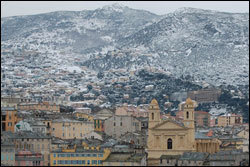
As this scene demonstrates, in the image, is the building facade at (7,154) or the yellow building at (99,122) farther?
the yellow building at (99,122)

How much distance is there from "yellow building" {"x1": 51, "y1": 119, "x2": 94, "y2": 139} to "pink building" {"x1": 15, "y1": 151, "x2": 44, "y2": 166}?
1233 inches

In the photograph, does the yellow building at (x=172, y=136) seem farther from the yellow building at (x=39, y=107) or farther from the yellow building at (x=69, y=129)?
the yellow building at (x=39, y=107)

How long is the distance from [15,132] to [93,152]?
840 inches

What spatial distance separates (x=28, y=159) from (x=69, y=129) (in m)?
36.8

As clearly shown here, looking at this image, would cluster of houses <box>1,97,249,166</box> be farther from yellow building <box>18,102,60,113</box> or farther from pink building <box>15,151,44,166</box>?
yellow building <box>18,102,60,113</box>

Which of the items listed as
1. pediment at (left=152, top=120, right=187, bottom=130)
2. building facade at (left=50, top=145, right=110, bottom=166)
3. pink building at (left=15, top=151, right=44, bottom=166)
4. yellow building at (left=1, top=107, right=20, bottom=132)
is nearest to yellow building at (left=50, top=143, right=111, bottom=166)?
building facade at (left=50, top=145, right=110, bottom=166)

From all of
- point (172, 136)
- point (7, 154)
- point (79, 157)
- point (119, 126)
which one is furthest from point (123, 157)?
point (119, 126)

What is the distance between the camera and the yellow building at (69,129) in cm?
14962

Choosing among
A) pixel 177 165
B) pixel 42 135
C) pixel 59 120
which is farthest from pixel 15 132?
pixel 177 165

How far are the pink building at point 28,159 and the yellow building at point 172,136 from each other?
12567 millimetres

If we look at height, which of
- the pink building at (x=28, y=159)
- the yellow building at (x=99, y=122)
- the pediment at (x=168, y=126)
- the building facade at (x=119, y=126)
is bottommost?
the yellow building at (x=99, y=122)

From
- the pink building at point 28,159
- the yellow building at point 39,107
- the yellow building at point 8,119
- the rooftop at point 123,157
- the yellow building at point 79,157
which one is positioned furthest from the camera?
the yellow building at point 39,107

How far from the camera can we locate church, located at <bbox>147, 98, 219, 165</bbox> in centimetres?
12338

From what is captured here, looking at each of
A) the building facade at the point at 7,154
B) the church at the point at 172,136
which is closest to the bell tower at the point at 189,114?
the church at the point at 172,136
